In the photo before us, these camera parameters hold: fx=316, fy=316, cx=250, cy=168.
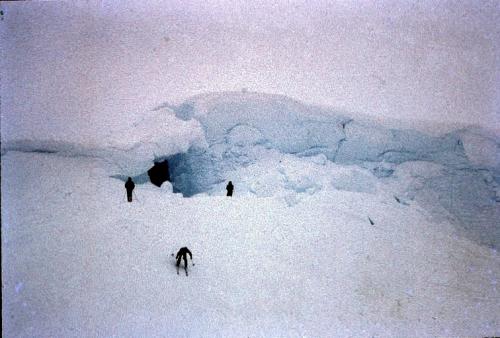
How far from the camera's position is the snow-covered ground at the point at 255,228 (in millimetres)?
6031

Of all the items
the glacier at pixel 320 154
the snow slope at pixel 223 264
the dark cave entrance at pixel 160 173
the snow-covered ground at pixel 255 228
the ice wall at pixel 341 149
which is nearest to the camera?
the snow slope at pixel 223 264

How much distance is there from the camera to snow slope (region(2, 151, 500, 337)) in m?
5.77

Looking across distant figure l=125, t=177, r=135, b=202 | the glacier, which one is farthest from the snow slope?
the glacier

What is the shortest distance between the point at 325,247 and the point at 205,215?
3.42 m

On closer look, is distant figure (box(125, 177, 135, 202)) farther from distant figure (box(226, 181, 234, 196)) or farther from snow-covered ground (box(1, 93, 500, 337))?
distant figure (box(226, 181, 234, 196))

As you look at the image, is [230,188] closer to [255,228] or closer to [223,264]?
[255,228]

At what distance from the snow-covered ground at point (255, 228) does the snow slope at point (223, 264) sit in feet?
0.12

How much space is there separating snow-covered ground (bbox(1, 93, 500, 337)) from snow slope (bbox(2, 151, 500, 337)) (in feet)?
0.12

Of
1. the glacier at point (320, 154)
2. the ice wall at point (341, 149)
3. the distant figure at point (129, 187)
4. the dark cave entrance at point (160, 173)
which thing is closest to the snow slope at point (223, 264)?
the distant figure at point (129, 187)

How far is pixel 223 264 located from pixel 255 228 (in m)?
1.69

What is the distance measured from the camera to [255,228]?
347 inches

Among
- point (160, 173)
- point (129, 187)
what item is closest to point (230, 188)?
point (129, 187)

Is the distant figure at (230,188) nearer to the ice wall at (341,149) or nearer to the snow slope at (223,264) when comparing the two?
the snow slope at (223,264)

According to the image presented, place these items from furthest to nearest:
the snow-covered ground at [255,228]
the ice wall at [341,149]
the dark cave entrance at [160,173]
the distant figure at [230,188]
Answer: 1. the dark cave entrance at [160,173]
2. the ice wall at [341,149]
3. the distant figure at [230,188]
4. the snow-covered ground at [255,228]
